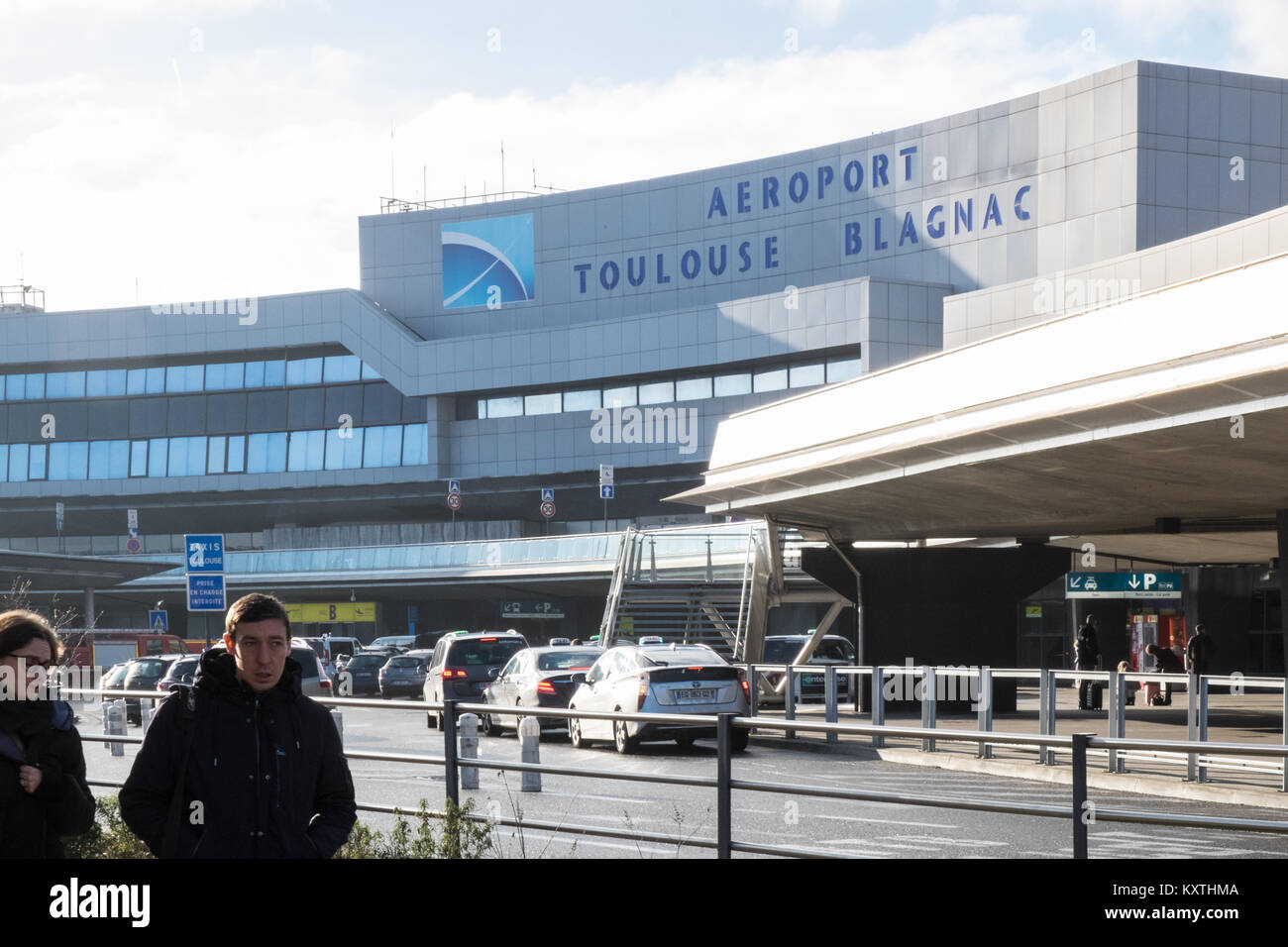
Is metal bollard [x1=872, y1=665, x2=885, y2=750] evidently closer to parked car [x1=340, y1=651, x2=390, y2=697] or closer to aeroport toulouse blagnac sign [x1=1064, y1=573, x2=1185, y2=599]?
aeroport toulouse blagnac sign [x1=1064, y1=573, x2=1185, y2=599]

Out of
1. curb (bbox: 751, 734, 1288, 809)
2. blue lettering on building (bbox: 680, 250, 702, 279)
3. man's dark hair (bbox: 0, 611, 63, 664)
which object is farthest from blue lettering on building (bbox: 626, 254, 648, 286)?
man's dark hair (bbox: 0, 611, 63, 664)

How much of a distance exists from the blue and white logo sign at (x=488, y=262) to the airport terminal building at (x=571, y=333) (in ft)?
0.42

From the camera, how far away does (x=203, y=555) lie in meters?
29.0

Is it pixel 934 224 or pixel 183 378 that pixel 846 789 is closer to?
pixel 934 224

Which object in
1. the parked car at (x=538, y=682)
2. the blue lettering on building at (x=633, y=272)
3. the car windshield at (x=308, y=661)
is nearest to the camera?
the parked car at (x=538, y=682)

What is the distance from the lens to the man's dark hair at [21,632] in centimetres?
607

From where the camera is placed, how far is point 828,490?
2767 cm

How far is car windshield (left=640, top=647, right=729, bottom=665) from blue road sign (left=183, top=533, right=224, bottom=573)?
8.56 metres

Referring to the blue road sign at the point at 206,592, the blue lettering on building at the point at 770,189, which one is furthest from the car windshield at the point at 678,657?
the blue lettering on building at the point at 770,189

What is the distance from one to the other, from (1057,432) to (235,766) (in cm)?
1655

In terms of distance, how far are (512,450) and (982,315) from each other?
37512mm

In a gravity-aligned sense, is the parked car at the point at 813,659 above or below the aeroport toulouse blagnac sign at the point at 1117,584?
below

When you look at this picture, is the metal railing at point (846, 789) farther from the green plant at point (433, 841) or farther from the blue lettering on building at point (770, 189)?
the blue lettering on building at point (770, 189)
